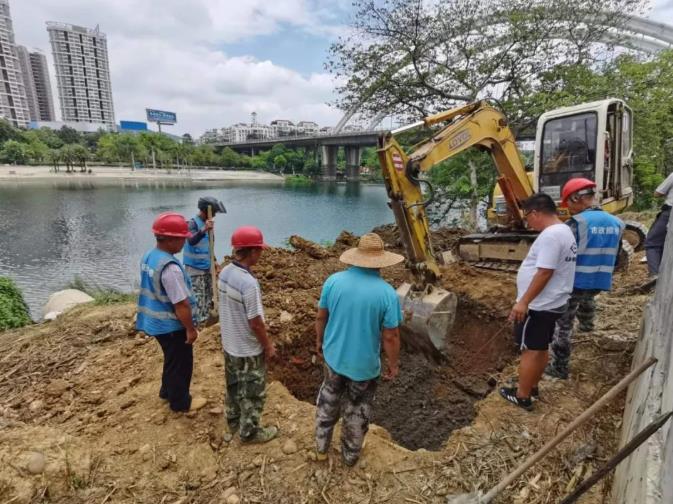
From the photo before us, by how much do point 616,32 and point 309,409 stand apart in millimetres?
14547

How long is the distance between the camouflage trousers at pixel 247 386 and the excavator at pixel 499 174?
70.8 inches

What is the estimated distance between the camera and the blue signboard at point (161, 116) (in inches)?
3307

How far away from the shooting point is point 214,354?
3.73 m

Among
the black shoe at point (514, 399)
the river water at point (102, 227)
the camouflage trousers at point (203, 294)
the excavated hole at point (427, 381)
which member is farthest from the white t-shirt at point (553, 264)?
the river water at point (102, 227)

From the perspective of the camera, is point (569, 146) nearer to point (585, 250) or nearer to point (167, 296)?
point (585, 250)

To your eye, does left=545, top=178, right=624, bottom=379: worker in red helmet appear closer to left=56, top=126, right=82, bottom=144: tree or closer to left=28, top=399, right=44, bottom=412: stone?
left=28, top=399, right=44, bottom=412: stone

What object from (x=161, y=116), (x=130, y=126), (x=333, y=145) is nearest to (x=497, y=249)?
(x=333, y=145)

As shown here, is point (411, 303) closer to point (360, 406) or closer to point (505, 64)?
point (360, 406)

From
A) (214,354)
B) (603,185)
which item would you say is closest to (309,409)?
(214,354)

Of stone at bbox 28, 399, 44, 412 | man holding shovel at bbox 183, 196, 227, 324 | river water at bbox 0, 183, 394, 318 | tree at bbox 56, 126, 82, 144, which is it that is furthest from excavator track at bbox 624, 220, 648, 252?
tree at bbox 56, 126, 82, 144

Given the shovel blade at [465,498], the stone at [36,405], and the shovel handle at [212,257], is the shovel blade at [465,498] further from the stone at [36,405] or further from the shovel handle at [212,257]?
the stone at [36,405]

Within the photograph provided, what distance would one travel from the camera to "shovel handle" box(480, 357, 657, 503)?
1818 mm

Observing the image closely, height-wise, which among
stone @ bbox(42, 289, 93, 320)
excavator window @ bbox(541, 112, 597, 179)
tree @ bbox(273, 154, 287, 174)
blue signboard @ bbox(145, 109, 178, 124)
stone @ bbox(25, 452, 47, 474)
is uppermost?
blue signboard @ bbox(145, 109, 178, 124)

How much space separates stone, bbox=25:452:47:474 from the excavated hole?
1911mm
